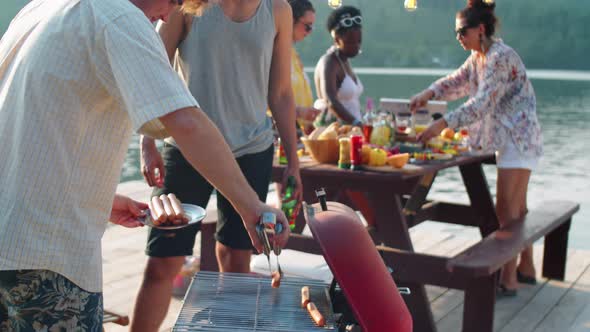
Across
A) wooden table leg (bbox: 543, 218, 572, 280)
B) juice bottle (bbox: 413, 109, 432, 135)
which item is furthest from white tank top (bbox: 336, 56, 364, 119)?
wooden table leg (bbox: 543, 218, 572, 280)

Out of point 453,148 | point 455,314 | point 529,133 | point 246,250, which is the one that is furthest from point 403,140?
point 246,250

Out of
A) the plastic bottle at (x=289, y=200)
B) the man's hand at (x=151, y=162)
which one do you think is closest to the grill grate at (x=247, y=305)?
the man's hand at (x=151, y=162)

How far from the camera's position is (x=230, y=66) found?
2.81 m

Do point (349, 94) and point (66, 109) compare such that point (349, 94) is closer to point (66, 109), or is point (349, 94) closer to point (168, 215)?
point (168, 215)

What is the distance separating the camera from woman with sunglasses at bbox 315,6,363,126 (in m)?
5.49

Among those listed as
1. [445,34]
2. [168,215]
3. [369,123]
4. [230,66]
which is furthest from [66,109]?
[445,34]

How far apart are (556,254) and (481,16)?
1.66 m

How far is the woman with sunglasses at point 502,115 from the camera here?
4234 millimetres

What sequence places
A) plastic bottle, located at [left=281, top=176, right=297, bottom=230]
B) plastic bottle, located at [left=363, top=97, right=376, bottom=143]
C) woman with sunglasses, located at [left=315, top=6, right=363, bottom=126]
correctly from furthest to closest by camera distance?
woman with sunglasses, located at [left=315, top=6, right=363, bottom=126], plastic bottle, located at [left=363, top=97, right=376, bottom=143], plastic bottle, located at [left=281, top=176, right=297, bottom=230]

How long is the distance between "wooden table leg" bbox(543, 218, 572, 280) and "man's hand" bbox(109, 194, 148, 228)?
3572 millimetres

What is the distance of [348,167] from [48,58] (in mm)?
2547

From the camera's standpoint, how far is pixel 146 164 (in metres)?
2.69

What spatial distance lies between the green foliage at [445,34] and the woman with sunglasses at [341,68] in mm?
24843

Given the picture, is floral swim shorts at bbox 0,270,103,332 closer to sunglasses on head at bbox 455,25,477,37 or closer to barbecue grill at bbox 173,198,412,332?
barbecue grill at bbox 173,198,412,332
